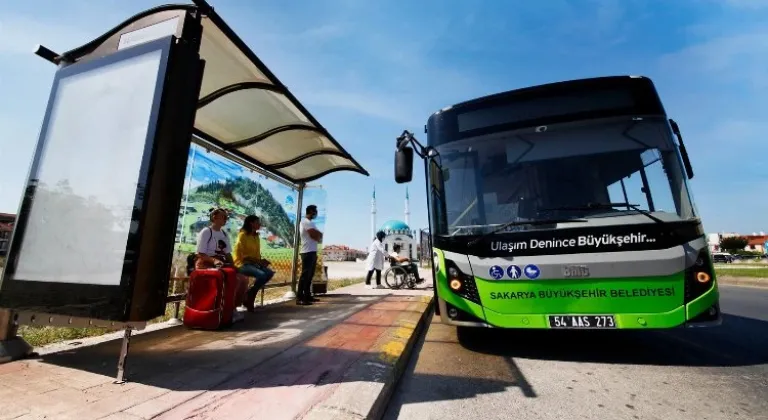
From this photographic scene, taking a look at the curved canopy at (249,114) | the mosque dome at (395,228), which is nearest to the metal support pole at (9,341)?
the curved canopy at (249,114)

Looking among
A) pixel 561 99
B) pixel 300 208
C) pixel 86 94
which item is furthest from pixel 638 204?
pixel 300 208

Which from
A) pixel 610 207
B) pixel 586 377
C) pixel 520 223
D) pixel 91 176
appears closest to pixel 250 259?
pixel 91 176

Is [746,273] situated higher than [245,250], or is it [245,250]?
[245,250]

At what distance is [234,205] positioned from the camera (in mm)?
6254

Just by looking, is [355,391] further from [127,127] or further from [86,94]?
[86,94]

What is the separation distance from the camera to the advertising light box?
2318mm

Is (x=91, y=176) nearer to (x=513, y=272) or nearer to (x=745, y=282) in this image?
(x=513, y=272)

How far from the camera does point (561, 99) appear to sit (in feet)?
13.2

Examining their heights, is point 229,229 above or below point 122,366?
above

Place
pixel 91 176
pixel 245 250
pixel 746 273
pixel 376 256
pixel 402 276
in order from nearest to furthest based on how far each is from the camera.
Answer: pixel 91 176 < pixel 245 250 < pixel 402 276 < pixel 376 256 < pixel 746 273

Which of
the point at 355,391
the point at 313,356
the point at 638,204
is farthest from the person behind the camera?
the point at 638,204

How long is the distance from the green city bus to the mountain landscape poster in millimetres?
3163

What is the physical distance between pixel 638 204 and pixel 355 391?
3.12 meters

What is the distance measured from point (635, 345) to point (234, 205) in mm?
6049
